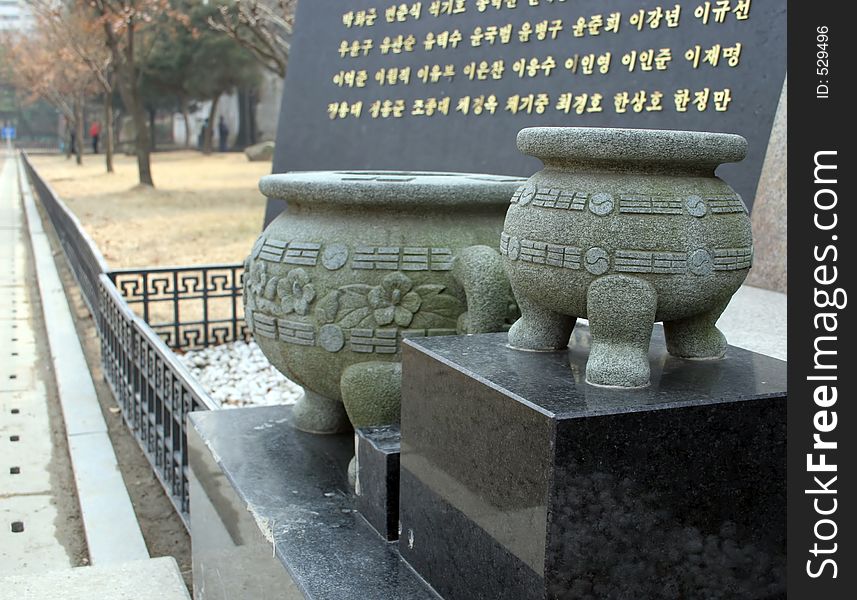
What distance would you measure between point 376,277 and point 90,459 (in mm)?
2942

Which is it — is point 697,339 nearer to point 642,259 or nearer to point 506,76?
point 642,259

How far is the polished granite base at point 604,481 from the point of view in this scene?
5.43ft

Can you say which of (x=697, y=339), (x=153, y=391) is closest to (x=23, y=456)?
(x=153, y=391)

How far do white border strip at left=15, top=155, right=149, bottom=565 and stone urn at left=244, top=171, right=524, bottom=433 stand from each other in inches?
58.3

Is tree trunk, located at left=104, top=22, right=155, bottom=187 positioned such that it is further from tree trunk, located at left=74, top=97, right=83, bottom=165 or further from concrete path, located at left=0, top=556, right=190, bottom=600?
concrete path, located at left=0, top=556, right=190, bottom=600

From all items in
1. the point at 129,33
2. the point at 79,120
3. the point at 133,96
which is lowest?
the point at 133,96

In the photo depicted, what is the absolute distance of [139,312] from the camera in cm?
834

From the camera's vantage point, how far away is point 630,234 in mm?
1856

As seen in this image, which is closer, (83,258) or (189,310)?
(189,310)

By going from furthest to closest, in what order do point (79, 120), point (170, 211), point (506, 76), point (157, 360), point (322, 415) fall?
point (79, 120) → point (170, 211) → point (506, 76) → point (157, 360) → point (322, 415)

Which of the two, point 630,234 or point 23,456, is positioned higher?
point 630,234
